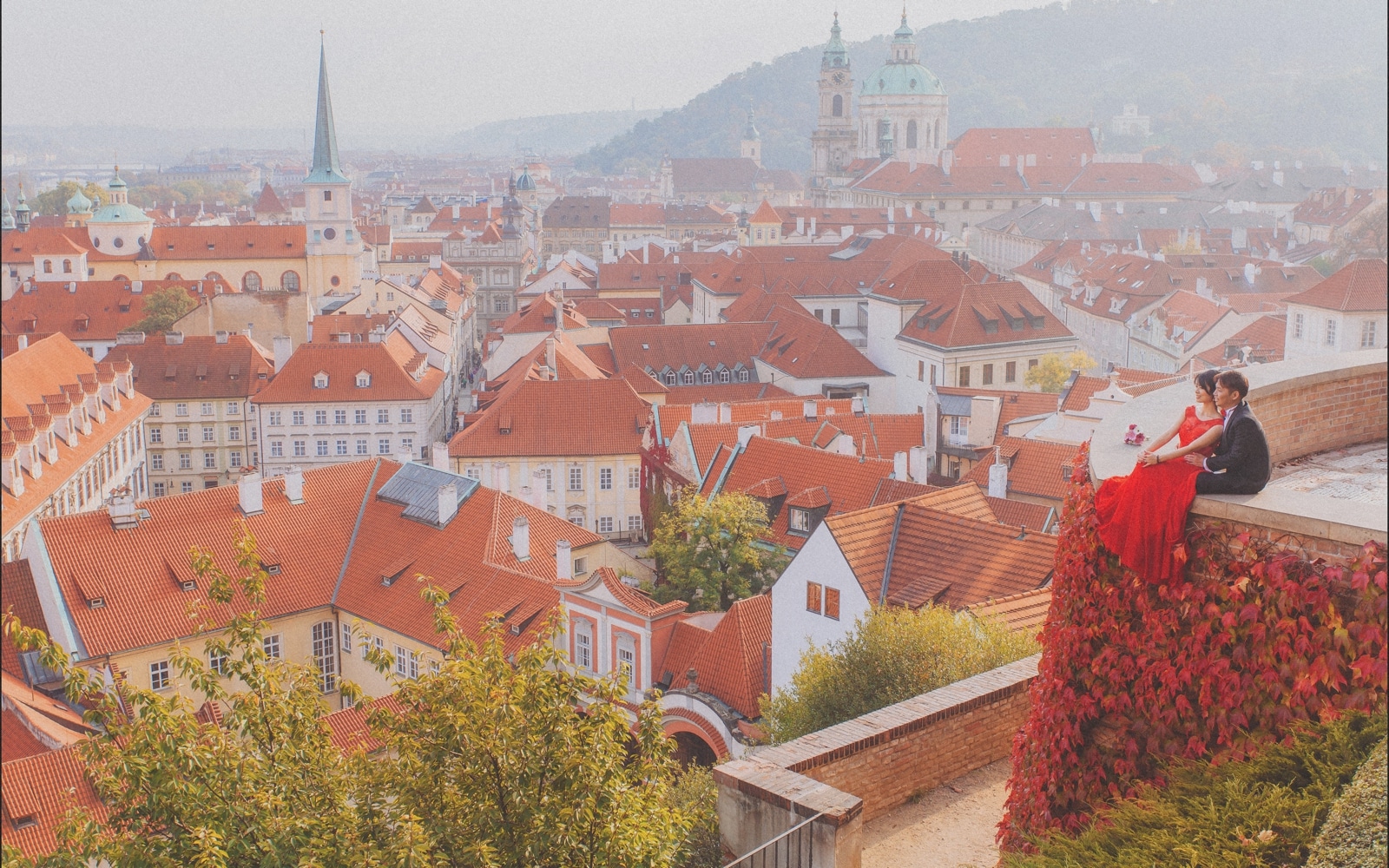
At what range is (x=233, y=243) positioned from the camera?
93.4 m

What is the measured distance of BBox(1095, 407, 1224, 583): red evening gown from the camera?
696cm

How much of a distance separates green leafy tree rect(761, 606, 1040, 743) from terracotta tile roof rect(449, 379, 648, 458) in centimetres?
2853

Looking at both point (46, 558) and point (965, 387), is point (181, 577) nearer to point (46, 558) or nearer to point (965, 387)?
point (46, 558)

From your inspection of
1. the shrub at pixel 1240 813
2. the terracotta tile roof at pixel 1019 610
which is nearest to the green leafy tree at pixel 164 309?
the terracotta tile roof at pixel 1019 610

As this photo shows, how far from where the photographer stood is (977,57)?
169500 mm

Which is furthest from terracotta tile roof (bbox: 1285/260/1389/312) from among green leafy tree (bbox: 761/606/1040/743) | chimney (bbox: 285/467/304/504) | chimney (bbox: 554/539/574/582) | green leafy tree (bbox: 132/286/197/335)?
green leafy tree (bbox: 132/286/197/335)

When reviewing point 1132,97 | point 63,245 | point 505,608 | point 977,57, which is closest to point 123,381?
point 505,608

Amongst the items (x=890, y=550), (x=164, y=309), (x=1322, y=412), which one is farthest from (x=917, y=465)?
(x=164, y=309)

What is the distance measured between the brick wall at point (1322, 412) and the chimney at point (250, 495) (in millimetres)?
26415

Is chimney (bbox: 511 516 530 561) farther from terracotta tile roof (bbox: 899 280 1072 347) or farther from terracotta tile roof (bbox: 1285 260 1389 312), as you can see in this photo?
terracotta tile roof (bbox: 899 280 1072 347)

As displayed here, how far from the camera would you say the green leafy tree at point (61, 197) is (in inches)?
4756

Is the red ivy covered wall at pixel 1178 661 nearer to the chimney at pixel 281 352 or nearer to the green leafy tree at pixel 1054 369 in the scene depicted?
the green leafy tree at pixel 1054 369

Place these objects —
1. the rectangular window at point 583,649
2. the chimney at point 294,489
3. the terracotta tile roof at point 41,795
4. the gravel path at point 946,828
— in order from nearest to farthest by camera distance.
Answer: the gravel path at point 946,828, the terracotta tile roof at point 41,795, the rectangular window at point 583,649, the chimney at point 294,489

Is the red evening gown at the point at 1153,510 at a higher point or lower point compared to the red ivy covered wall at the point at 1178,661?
higher
